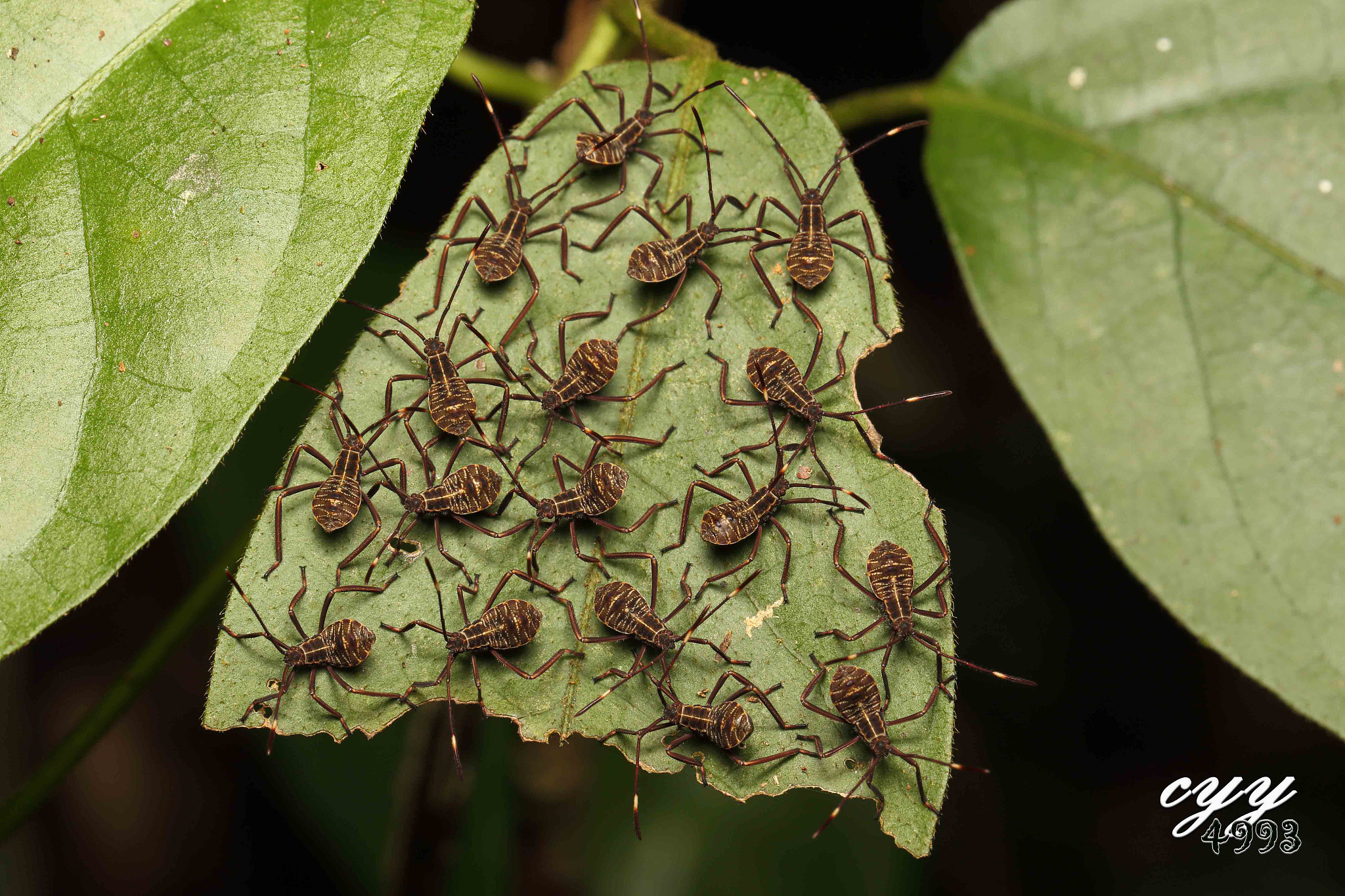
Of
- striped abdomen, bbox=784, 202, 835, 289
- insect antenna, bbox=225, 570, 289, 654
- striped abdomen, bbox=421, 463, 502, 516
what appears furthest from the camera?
striped abdomen, bbox=784, 202, 835, 289

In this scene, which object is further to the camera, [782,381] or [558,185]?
[558,185]

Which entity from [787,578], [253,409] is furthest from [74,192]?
[787,578]

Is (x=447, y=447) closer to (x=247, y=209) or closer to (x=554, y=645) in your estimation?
(x=554, y=645)

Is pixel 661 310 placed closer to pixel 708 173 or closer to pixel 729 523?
pixel 708 173

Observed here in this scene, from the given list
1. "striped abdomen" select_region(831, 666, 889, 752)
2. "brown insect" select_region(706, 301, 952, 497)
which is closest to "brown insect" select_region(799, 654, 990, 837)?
"striped abdomen" select_region(831, 666, 889, 752)

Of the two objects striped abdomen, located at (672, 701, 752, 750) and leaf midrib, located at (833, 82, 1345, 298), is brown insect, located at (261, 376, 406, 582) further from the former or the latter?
leaf midrib, located at (833, 82, 1345, 298)

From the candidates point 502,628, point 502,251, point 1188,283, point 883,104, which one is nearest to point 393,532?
point 502,628

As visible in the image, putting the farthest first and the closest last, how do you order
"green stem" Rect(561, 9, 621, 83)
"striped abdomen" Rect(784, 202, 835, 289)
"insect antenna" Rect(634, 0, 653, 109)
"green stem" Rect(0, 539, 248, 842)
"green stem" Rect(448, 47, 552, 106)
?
"green stem" Rect(448, 47, 552, 106) → "green stem" Rect(561, 9, 621, 83) → "green stem" Rect(0, 539, 248, 842) → "insect antenna" Rect(634, 0, 653, 109) → "striped abdomen" Rect(784, 202, 835, 289)

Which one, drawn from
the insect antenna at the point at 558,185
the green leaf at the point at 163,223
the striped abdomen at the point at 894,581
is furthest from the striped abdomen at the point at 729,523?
the green leaf at the point at 163,223
